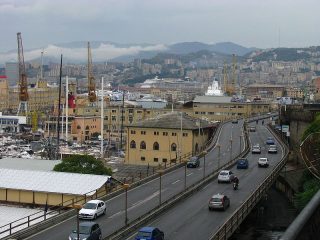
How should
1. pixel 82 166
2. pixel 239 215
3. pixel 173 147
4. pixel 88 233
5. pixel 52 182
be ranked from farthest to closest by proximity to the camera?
pixel 173 147 → pixel 82 166 → pixel 52 182 → pixel 239 215 → pixel 88 233

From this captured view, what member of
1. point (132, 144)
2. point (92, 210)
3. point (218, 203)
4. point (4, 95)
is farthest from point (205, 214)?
point (4, 95)

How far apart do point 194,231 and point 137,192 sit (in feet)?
21.0

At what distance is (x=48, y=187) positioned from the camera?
25.1 m

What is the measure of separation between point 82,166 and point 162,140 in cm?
1385

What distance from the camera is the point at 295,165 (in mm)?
35031

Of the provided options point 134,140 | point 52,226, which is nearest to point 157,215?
point 52,226

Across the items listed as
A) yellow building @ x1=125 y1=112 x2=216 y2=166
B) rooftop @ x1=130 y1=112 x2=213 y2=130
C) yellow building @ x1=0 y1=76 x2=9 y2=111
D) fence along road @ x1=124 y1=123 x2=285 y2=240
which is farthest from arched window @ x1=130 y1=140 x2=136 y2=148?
yellow building @ x1=0 y1=76 x2=9 y2=111

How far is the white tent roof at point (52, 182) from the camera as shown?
2445 centimetres

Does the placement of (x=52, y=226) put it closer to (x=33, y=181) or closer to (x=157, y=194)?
(x=157, y=194)

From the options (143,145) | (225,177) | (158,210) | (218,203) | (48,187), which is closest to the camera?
(158,210)

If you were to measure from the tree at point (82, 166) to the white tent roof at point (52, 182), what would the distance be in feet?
10.1

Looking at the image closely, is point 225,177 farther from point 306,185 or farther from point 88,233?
point 88,233

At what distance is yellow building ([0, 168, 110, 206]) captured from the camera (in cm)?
2433

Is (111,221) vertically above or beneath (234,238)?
above
